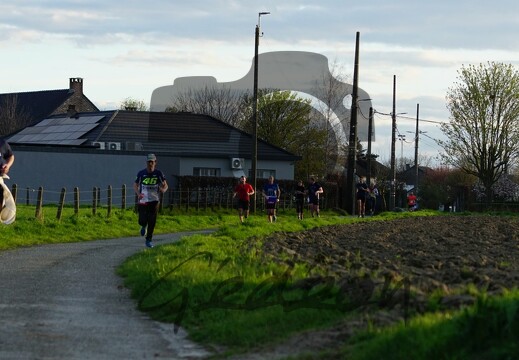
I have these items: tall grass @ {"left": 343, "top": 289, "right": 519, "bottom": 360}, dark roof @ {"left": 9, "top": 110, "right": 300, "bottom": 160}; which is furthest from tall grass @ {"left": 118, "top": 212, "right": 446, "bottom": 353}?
dark roof @ {"left": 9, "top": 110, "right": 300, "bottom": 160}

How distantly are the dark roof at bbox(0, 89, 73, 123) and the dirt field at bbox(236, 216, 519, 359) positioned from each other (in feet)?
268

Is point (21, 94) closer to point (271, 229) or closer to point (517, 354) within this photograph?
point (271, 229)

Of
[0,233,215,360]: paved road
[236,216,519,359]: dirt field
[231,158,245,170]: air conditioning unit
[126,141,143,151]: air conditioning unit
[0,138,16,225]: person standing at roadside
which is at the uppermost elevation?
[126,141,143,151]: air conditioning unit

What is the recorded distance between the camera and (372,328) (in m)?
8.66

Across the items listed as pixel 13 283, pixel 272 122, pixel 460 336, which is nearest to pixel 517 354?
pixel 460 336

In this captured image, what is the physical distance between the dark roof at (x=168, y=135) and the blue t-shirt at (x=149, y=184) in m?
45.5

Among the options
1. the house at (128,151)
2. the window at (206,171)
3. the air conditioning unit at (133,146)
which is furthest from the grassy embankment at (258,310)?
the window at (206,171)

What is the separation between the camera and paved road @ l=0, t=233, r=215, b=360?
895cm

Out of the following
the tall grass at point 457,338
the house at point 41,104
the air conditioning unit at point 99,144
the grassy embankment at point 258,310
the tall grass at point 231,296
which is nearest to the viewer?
the tall grass at point 457,338

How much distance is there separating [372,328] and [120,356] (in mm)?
2119

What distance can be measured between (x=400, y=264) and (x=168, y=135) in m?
54.8

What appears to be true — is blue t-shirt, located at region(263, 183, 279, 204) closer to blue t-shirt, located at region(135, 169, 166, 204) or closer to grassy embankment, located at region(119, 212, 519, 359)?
blue t-shirt, located at region(135, 169, 166, 204)

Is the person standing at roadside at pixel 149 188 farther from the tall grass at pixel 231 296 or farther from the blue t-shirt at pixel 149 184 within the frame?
the tall grass at pixel 231 296

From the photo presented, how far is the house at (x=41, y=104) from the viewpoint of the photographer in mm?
106375
